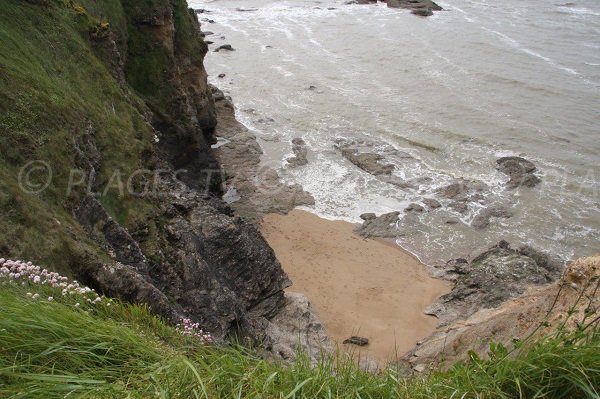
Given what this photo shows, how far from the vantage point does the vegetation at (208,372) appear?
340cm

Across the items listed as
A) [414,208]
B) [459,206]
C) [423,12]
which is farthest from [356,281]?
[423,12]

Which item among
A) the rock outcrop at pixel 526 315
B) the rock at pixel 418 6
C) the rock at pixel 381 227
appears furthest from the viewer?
the rock at pixel 418 6

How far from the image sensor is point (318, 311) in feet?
54.2

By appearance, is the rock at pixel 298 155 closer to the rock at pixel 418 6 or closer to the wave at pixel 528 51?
the wave at pixel 528 51

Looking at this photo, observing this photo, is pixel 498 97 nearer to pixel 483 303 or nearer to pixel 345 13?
pixel 483 303

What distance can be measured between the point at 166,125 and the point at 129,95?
3499 mm

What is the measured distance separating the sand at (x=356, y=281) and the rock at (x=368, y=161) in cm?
463

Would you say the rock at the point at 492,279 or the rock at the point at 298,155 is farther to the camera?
the rock at the point at 298,155

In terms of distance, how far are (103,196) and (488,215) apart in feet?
53.3

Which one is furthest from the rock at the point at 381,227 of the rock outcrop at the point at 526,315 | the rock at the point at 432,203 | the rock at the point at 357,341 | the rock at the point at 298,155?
the rock outcrop at the point at 526,315

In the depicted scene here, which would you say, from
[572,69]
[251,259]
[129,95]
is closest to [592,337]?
[251,259]

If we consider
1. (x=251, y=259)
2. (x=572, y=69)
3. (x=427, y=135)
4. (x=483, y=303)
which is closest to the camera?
(x=251, y=259)

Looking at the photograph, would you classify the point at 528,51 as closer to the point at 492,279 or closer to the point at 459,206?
the point at 459,206

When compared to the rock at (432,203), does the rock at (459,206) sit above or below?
below
